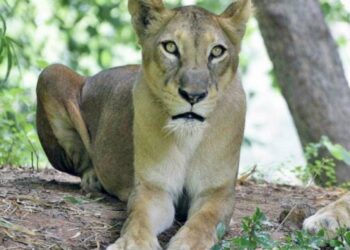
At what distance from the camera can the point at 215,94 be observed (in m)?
4.52

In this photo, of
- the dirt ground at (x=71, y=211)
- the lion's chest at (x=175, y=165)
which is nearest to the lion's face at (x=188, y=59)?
the lion's chest at (x=175, y=165)

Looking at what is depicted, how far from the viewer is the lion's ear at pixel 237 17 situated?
4848 millimetres

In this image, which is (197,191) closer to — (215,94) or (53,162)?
(215,94)

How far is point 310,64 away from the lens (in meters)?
7.89

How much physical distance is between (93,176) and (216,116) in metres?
1.16

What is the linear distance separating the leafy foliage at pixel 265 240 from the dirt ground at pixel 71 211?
1.37 ft

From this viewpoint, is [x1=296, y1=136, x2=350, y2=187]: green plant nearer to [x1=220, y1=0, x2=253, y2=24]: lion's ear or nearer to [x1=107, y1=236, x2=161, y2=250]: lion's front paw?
[x1=220, y1=0, x2=253, y2=24]: lion's ear

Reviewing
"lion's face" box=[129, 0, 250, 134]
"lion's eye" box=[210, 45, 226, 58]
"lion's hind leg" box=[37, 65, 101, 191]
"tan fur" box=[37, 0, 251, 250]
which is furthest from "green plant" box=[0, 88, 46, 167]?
"lion's eye" box=[210, 45, 226, 58]

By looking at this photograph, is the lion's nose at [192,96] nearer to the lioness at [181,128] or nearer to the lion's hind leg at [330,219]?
the lioness at [181,128]

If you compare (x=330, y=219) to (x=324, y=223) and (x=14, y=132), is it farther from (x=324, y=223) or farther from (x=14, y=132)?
(x=14, y=132)

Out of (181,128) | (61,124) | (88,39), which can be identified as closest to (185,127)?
(181,128)

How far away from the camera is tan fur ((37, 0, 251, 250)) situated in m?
4.46

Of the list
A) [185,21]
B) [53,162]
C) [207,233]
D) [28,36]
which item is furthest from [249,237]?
[28,36]

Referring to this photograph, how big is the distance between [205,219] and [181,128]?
1.38 ft
